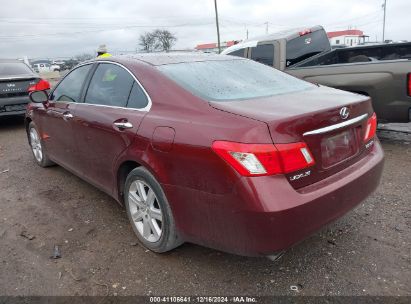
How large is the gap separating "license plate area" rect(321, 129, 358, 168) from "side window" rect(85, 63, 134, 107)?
164 cm

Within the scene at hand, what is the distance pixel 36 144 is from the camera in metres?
5.48

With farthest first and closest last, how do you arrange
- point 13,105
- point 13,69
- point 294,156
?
point 13,69
point 13,105
point 294,156

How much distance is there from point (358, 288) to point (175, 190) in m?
1.38

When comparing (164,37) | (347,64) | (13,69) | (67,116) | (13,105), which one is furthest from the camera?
(164,37)

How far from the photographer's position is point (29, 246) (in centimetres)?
332

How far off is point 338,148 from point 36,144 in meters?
4.39

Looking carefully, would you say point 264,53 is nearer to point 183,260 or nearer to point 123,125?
point 123,125

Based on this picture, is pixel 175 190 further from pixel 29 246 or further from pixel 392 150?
pixel 392 150

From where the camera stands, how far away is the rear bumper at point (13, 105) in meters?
8.22

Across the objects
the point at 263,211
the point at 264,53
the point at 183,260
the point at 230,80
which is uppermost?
the point at 230,80

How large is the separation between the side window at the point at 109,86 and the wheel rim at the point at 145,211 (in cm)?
72

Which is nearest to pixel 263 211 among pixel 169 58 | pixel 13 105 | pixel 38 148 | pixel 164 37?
pixel 169 58

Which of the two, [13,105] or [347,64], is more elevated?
[347,64]

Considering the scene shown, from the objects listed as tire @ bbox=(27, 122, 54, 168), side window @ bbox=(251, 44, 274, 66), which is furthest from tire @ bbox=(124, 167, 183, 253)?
side window @ bbox=(251, 44, 274, 66)
